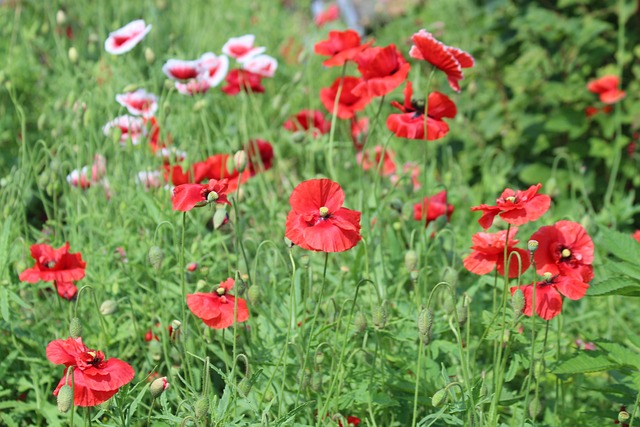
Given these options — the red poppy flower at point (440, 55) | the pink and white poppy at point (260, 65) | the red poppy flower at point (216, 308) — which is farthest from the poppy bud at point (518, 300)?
the pink and white poppy at point (260, 65)

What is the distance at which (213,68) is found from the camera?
2742 millimetres

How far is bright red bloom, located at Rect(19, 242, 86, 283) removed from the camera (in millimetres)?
1897

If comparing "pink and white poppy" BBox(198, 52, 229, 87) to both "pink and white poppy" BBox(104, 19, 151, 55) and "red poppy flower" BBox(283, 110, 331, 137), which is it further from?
"red poppy flower" BBox(283, 110, 331, 137)

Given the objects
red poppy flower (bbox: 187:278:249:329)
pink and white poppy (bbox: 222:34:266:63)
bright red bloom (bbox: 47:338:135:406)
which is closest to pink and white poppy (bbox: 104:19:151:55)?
pink and white poppy (bbox: 222:34:266:63)

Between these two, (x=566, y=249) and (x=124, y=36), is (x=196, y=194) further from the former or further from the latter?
(x=124, y=36)

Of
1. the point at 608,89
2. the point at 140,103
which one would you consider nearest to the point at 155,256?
the point at 140,103

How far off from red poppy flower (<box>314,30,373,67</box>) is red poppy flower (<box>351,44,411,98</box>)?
0.25 feet

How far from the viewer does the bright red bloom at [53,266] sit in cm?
190

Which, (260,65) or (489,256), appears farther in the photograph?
(260,65)

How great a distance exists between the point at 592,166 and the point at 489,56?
Result: 0.69 m

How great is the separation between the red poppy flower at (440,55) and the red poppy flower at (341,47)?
28cm

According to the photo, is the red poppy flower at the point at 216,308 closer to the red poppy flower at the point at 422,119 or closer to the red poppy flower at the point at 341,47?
the red poppy flower at the point at 422,119

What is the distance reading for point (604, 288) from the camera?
166 cm

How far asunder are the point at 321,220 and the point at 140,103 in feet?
4.07
